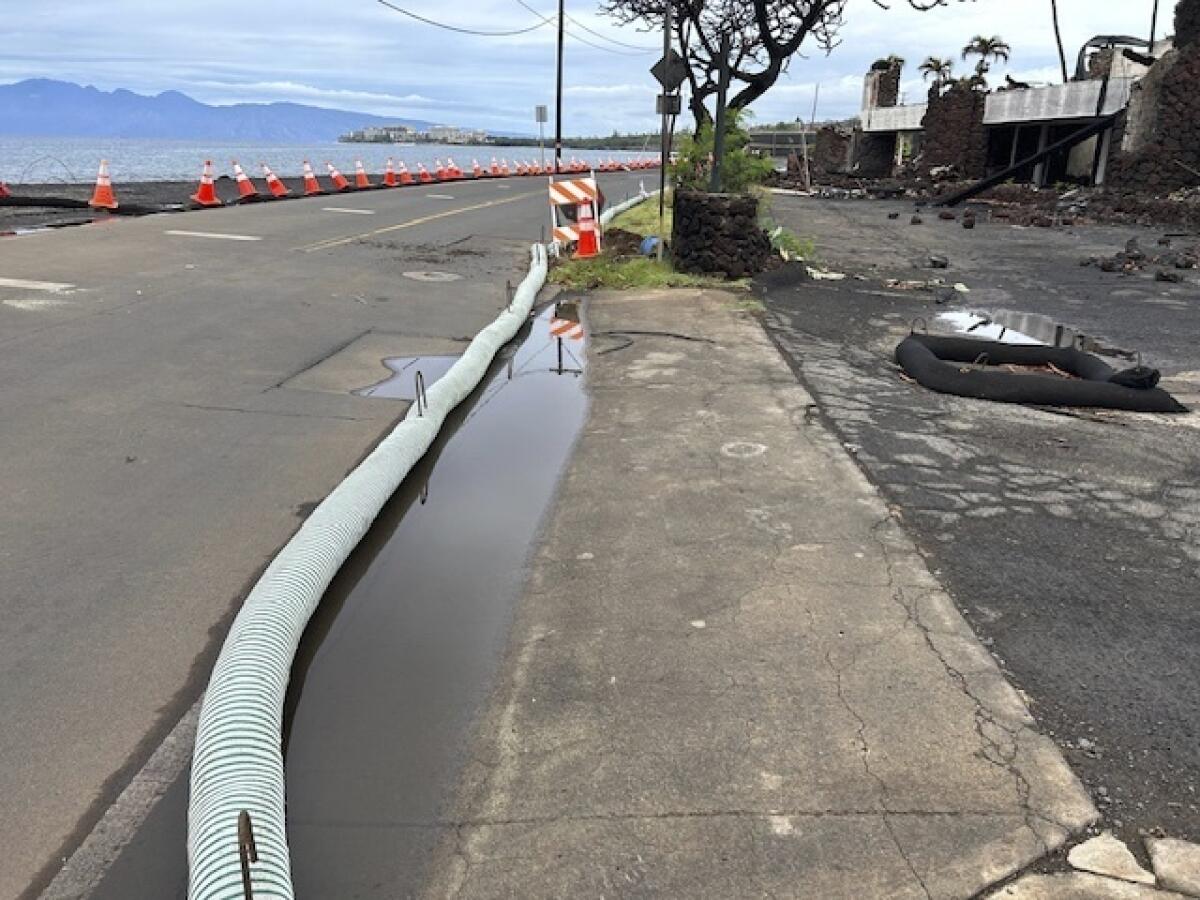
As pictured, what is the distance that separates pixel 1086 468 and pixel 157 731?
5.65m

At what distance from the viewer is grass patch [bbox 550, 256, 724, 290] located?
13.3 meters

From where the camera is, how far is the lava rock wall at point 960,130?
40.6 meters

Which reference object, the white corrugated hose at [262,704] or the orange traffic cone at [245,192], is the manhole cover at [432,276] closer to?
the white corrugated hose at [262,704]

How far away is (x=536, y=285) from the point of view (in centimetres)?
1253

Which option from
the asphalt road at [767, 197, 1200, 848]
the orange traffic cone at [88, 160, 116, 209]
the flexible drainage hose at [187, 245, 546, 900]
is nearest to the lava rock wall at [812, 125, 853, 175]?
the orange traffic cone at [88, 160, 116, 209]

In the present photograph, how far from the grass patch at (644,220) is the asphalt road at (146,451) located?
5.19m

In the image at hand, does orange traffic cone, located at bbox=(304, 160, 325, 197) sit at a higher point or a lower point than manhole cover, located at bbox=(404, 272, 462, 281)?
higher

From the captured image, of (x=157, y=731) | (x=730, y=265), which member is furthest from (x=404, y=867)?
(x=730, y=265)

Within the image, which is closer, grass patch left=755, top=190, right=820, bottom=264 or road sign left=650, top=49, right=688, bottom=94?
road sign left=650, top=49, right=688, bottom=94

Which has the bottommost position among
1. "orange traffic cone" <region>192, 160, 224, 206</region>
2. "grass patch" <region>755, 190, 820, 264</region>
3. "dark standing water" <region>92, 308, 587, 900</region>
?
"dark standing water" <region>92, 308, 587, 900</region>

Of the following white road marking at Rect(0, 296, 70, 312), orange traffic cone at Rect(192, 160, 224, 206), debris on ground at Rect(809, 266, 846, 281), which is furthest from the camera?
orange traffic cone at Rect(192, 160, 224, 206)

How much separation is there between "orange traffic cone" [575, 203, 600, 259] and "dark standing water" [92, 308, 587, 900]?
9.75 m

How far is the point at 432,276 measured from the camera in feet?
44.3

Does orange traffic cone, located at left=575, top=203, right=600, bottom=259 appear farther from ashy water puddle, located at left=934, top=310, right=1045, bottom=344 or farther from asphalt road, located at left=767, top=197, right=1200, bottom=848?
ashy water puddle, located at left=934, top=310, right=1045, bottom=344
